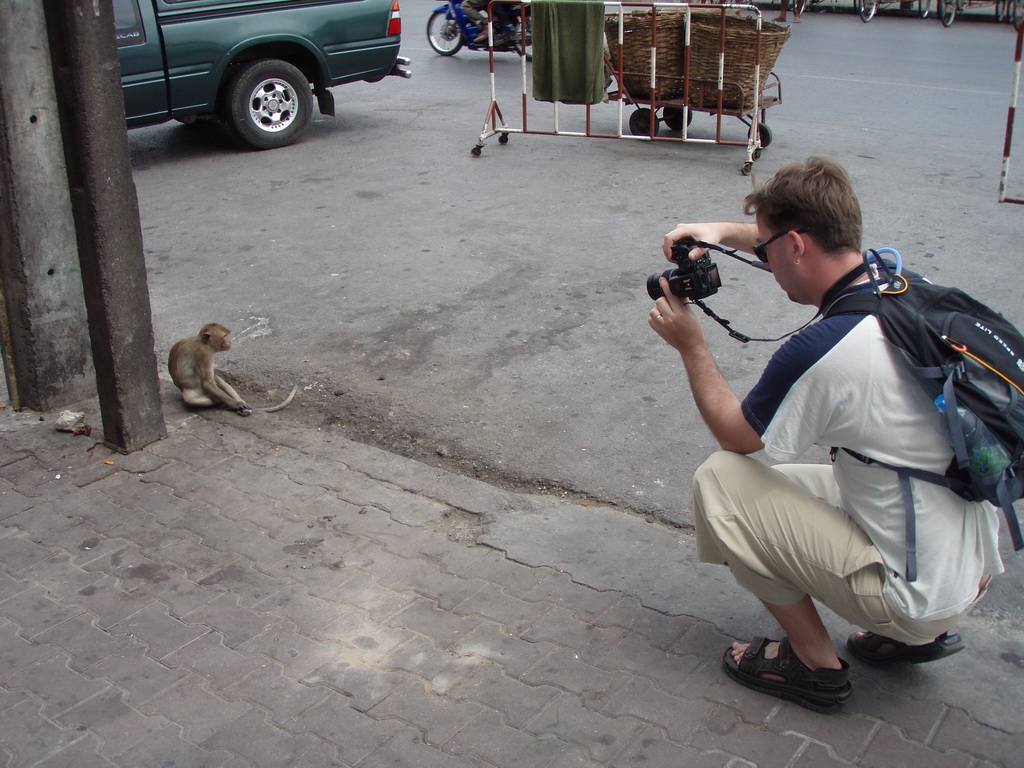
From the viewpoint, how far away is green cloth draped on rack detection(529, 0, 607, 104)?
920 cm

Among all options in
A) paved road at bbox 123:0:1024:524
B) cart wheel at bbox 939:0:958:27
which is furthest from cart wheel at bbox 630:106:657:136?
cart wheel at bbox 939:0:958:27

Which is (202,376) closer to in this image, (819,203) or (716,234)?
(716,234)

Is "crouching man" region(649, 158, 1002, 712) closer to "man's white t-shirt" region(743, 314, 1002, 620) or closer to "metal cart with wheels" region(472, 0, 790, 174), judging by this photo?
"man's white t-shirt" region(743, 314, 1002, 620)

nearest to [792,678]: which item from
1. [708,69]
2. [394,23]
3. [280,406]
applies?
→ [280,406]

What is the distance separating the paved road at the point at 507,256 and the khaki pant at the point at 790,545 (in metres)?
1.17

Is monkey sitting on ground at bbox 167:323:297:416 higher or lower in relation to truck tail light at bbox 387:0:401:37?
lower

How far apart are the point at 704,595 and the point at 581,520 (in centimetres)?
68

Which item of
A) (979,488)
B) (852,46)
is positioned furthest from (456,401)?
(852,46)

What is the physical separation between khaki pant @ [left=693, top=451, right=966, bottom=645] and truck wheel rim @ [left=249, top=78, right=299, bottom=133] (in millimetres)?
8126

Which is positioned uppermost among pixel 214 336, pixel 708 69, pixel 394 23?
pixel 394 23

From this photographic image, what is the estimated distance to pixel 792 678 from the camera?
9.50ft

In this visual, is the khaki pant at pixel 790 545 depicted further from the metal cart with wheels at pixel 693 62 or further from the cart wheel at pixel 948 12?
the cart wheel at pixel 948 12

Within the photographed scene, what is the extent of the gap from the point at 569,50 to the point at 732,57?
1515mm

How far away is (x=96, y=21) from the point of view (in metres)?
4.10
